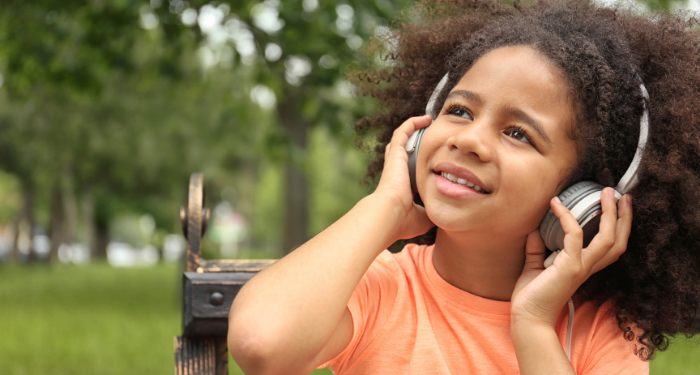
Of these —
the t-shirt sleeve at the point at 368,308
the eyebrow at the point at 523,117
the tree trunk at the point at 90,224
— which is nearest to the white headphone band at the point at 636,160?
the eyebrow at the point at 523,117

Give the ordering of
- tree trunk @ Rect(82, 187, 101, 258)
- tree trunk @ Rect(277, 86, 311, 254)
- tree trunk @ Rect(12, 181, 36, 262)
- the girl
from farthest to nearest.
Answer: tree trunk @ Rect(82, 187, 101, 258) → tree trunk @ Rect(12, 181, 36, 262) → tree trunk @ Rect(277, 86, 311, 254) → the girl

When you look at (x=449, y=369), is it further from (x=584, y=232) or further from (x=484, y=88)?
(x=484, y=88)

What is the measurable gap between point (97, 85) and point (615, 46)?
759 centimetres

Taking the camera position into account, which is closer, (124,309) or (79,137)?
(124,309)

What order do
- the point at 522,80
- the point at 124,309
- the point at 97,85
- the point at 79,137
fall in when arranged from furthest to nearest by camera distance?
the point at 79,137
the point at 124,309
the point at 97,85
the point at 522,80

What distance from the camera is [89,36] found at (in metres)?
7.61

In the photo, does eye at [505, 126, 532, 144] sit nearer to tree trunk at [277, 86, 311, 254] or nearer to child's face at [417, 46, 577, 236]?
child's face at [417, 46, 577, 236]

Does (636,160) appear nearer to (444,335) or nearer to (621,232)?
(621,232)

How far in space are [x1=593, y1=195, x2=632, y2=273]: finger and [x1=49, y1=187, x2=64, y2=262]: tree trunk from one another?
77.4ft

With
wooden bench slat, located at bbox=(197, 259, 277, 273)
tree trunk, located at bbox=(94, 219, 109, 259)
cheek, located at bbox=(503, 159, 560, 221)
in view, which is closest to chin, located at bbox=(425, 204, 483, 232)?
cheek, located at bbox=(503, 159, 560, 221)

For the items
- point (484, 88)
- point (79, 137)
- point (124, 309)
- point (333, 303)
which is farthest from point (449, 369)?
→ point (79, 137)

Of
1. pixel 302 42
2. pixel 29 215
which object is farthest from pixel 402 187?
pixel 29 215

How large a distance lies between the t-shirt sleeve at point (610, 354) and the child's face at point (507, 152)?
0.35 meters

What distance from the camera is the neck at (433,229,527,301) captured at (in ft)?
5.74
